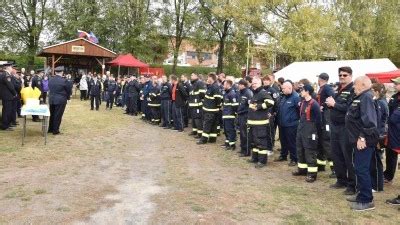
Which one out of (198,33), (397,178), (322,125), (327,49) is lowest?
(397,178)

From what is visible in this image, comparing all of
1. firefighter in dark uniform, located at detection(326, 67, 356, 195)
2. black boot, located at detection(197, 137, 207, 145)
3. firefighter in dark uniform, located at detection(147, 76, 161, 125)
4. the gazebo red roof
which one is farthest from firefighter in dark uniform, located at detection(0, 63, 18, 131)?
the gazebo red roof

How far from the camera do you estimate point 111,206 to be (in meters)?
6.13

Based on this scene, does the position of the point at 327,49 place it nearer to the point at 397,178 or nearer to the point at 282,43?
the point at 282,43

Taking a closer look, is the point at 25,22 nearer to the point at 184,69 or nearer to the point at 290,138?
the point at 184,69

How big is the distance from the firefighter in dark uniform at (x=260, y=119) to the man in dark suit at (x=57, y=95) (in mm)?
5906

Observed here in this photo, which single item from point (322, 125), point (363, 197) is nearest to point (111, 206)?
point (363, 197)

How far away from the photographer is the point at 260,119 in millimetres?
9406

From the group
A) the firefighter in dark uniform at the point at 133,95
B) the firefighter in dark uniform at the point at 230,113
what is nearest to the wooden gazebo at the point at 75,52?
→ the firefighter in dark uniform at the point at 133,95

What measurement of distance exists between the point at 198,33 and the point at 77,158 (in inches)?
1549

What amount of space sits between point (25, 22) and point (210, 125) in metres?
39.7

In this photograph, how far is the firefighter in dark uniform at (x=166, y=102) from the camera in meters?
15.6

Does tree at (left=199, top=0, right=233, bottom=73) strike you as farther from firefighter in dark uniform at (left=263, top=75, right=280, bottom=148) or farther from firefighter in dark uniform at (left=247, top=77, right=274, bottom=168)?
firefighter in dark uniform at (left=247, top=77, right=274, bottom=168)

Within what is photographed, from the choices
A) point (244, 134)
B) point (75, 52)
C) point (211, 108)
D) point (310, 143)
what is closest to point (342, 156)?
point (310, 143)

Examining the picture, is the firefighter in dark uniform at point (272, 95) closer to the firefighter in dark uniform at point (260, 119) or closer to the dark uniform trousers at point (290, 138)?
the firefighter in dark uniform at point (260, 119)
